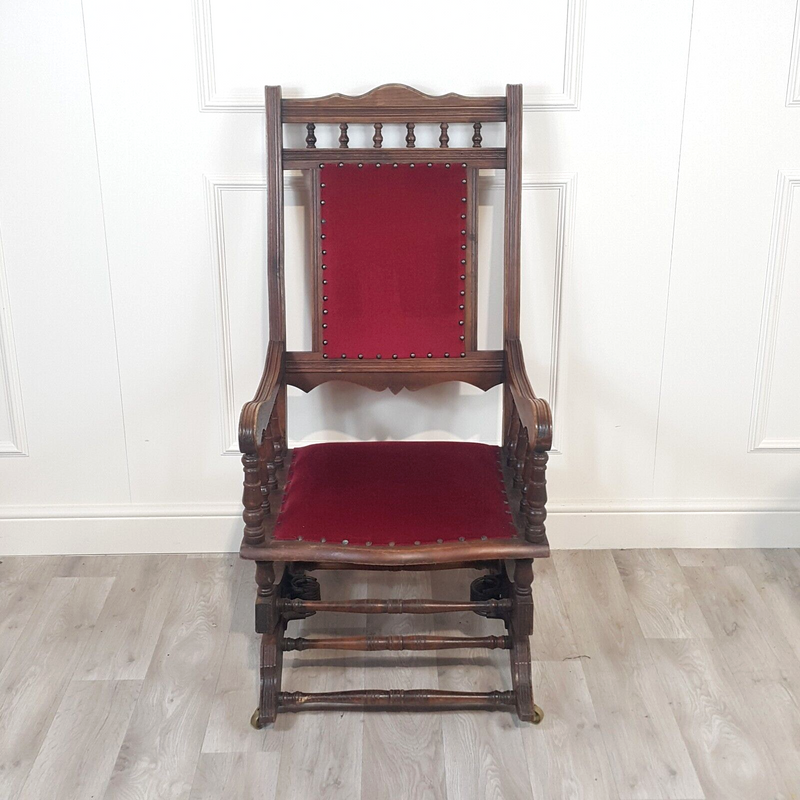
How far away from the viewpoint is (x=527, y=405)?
1.79m

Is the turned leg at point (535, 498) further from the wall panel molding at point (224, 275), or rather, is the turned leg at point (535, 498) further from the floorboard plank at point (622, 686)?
the wall panel molding at point (224, 275)

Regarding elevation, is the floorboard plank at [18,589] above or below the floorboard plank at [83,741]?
above

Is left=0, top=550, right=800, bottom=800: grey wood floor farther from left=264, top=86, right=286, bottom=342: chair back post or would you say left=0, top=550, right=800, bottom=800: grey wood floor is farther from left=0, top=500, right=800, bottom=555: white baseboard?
left=264, top=86, right=286, bottom=342: chair back post

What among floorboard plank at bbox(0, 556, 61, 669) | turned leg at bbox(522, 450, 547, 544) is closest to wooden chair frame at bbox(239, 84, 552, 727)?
turned leg at bbox(522, 450, 547, 544)

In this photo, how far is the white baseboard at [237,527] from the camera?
2492 mm

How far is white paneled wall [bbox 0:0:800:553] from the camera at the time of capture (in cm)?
210

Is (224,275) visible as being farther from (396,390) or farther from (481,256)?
(481,256)

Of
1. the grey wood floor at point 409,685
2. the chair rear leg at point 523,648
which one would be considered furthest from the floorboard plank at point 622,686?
the chair rear leg at point 523,648

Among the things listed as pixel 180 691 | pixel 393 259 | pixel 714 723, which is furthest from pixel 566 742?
pixel 393 259

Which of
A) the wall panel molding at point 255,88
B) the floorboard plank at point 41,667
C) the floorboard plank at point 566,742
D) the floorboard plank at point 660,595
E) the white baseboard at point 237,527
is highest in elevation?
the wall panel molding at point 255,88

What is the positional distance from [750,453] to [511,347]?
2.98 feet

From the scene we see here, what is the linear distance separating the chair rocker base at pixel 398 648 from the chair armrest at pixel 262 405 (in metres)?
0.30

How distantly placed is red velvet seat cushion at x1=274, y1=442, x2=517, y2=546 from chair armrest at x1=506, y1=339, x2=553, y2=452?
0.57 ft

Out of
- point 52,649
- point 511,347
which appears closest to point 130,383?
point 52,649
